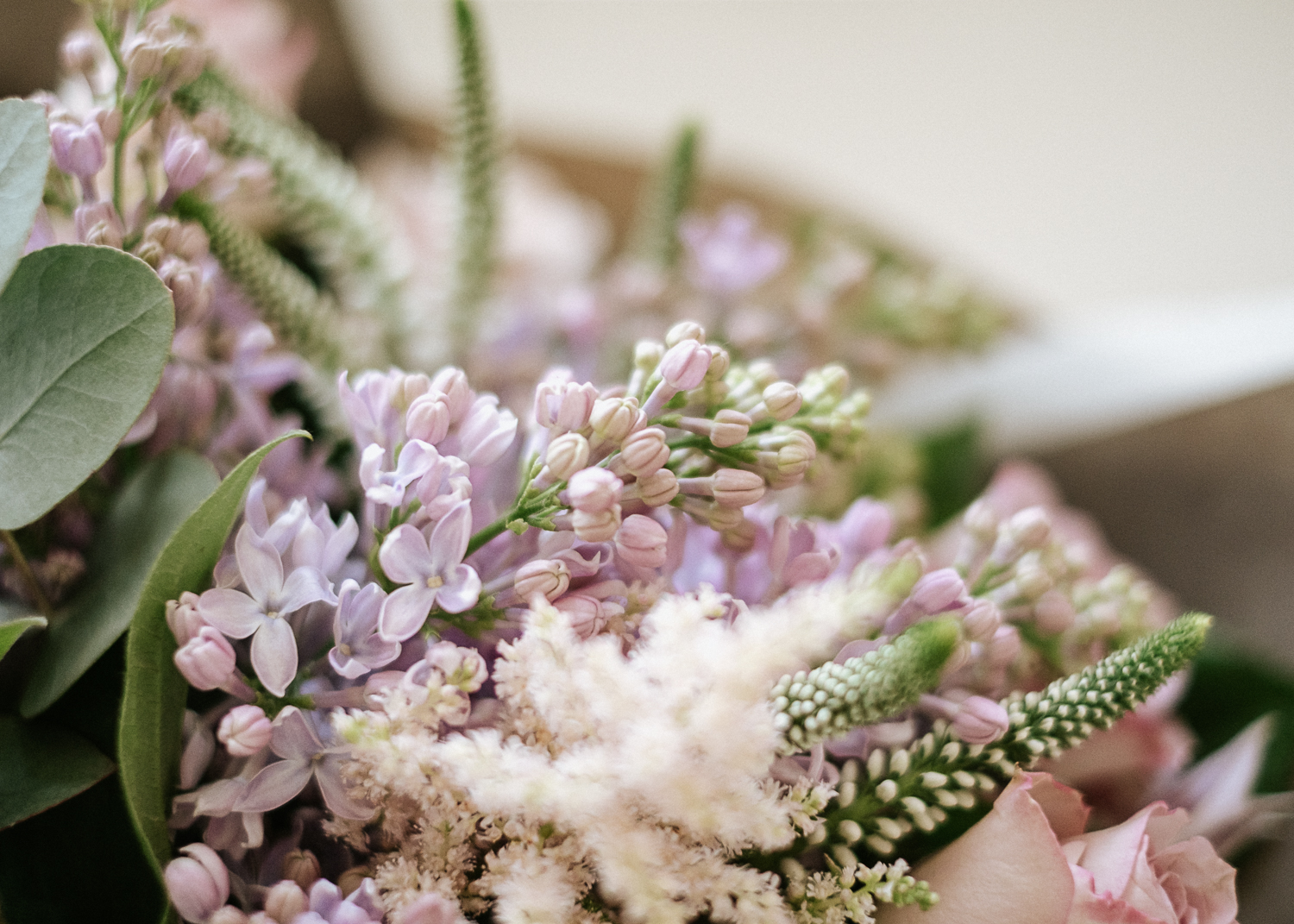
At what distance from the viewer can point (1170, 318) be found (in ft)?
2.88

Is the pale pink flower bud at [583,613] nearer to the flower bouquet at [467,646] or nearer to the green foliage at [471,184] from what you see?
the flower bouquet at [467,646]

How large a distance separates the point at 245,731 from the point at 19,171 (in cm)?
19

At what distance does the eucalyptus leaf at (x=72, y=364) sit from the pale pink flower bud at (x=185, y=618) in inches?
1.9

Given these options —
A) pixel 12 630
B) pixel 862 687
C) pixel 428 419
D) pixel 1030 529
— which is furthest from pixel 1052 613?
pixel 12 630

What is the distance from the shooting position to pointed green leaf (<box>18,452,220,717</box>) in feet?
1.02

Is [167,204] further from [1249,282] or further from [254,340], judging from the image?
[1249,282]

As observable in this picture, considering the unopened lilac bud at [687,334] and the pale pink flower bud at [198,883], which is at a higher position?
the unopened lilac bud at [687,334]

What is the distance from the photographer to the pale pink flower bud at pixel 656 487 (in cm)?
30

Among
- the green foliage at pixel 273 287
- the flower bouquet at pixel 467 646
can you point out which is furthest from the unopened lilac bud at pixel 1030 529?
the green foliage at pixel 273 287

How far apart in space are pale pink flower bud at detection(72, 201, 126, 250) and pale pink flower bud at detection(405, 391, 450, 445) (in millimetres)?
125

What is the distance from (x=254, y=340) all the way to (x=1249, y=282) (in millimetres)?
1426

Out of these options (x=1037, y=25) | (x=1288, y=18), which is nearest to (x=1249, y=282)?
(x=1288, y=18)

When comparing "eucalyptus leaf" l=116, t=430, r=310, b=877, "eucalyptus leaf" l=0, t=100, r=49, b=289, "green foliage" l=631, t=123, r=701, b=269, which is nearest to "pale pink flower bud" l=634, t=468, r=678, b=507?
"eucalyptus leaf" l=116, t=430, r=310, b=877

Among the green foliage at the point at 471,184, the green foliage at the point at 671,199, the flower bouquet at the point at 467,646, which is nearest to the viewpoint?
the flower bouquet at the point at 467,646
